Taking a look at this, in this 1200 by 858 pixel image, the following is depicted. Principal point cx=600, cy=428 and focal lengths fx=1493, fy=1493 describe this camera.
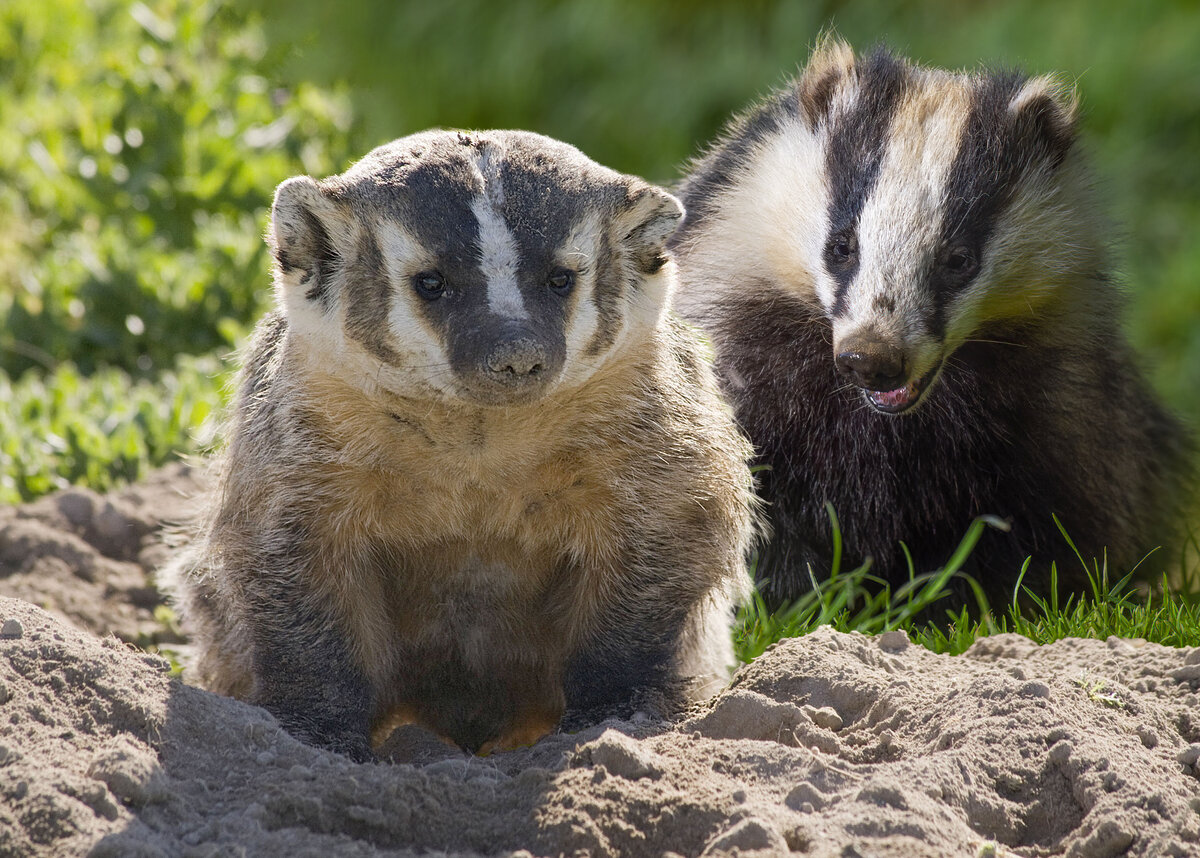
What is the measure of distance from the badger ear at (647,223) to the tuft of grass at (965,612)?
3.36ft

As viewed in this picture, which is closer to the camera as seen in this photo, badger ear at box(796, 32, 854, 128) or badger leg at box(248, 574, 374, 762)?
badger leg at box(248, 574, 374, 762)

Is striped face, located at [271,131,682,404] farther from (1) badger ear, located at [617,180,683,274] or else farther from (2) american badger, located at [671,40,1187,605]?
(2) american badger, located at [671,40,1187,605]

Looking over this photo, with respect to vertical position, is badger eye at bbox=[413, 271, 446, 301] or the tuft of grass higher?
badger eye at bbox=[413, 271, 446, 301]

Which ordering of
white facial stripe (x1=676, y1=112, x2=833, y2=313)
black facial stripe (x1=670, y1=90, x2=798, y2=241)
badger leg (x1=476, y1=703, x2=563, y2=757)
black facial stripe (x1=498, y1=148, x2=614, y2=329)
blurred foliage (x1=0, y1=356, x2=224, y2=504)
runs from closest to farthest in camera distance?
black facial stripe (x1=498, y1=148, x2=614, y2=329)
badger leg (x1=476, y1=703, x2=563, y2=757)
white facial stripe (x1=676, y1=112, x2=833, y2=313)
black facial stripe (x1=670, y1=90, x2=798, y2=241)
blurred foliage (x1=0, y1=356, x2=224, y2=504)

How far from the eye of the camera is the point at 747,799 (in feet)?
8.27

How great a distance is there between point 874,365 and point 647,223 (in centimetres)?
84

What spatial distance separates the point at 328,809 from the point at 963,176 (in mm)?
2517

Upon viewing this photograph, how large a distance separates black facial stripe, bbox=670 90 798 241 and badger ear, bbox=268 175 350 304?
171 centimetres

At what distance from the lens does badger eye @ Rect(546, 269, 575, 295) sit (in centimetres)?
299

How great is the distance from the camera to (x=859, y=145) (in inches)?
165

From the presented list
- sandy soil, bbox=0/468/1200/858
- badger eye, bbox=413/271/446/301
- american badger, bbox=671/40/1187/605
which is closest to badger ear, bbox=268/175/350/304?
badger eye, bbox=413/271/446/301

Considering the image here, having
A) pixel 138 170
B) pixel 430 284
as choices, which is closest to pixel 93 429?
pixel 138 170

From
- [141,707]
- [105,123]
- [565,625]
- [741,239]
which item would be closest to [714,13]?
[105,123]

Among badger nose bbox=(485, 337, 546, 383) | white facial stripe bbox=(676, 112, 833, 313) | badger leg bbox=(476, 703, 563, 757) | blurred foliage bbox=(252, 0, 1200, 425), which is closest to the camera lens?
badger nose bbox=(485, 337, 546, 383)
